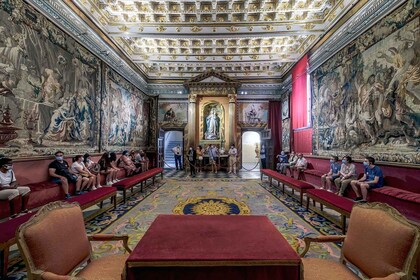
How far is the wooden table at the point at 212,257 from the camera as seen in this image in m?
1.69

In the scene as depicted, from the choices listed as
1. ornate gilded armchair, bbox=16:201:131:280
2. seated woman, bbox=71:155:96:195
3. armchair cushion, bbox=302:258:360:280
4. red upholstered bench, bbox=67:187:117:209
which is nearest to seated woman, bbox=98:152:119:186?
seated woman, bbox=71:155:96:195

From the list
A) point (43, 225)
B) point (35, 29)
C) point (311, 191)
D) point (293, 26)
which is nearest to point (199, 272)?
point (43, 225)

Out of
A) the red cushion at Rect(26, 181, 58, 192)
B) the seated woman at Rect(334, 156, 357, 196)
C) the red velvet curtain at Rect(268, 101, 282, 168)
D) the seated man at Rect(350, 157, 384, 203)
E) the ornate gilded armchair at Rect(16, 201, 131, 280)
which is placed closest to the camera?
the ornate gilded armchair at Rect(16, 201, 131, 280)

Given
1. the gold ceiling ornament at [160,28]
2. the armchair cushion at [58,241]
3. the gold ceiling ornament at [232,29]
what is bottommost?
the armchair cushion at [58,241]

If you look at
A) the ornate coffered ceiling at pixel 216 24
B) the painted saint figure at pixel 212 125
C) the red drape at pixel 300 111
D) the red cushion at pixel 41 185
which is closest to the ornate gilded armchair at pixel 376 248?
the red cushion at pixel 41 185

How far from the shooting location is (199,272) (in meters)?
1.71

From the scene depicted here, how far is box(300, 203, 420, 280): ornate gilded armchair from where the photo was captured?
5.01ft

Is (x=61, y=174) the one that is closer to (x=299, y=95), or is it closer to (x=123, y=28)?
(x=123, y=28)

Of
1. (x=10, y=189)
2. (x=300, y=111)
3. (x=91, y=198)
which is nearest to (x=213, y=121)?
(x=300, y=111)

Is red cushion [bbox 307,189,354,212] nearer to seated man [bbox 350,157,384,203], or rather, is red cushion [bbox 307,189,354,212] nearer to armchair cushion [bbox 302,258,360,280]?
seated man [bbox 350,157,384,203]

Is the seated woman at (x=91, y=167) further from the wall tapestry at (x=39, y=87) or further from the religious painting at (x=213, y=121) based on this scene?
the religious painting at (x=213, y=121)

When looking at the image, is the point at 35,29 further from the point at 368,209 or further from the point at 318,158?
the point at 318,158

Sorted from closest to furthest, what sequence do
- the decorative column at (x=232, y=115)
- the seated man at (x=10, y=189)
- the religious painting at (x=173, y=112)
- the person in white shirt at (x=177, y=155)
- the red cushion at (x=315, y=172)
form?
the seated man at (x=10, y=189) → the red cushion at (x=315, y=172) → the decorative column at (x=232, y=115) → the person in white shirt at (x=177, y=155) → the religious painting at (x=173, y=112)

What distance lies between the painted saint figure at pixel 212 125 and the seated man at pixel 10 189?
11426 millimetres
